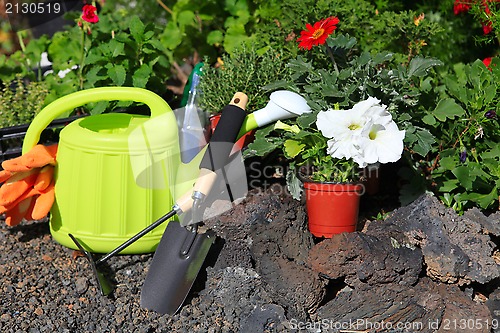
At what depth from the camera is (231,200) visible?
2312 mm

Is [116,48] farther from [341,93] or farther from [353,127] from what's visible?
[353,127]

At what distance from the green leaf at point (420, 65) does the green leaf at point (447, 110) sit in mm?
145

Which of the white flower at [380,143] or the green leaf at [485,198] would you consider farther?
the green leaf at [485,198]

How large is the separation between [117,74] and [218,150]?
72 centimetres

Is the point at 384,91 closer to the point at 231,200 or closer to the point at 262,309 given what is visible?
the point at 231,200

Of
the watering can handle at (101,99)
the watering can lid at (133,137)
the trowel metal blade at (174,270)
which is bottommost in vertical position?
the trowel metal blade at (174,270)

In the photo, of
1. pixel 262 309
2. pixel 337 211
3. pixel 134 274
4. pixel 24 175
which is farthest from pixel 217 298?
pixel 24 175

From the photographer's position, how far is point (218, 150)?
2.12m

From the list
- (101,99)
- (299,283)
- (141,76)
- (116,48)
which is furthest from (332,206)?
(116,48)

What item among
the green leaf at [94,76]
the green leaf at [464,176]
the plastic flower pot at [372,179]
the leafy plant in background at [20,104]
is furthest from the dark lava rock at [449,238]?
the leafy plant in background at [20,104]

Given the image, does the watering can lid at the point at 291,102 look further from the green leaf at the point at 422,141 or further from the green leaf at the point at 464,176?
the green leaf at the point at 464,176

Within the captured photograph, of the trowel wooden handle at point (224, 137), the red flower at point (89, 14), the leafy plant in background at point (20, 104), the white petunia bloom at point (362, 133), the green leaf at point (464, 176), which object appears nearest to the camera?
the white petunia bloom at point (362, 133)

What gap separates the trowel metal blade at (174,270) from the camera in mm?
2004

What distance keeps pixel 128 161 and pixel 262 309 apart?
2.19 ft
